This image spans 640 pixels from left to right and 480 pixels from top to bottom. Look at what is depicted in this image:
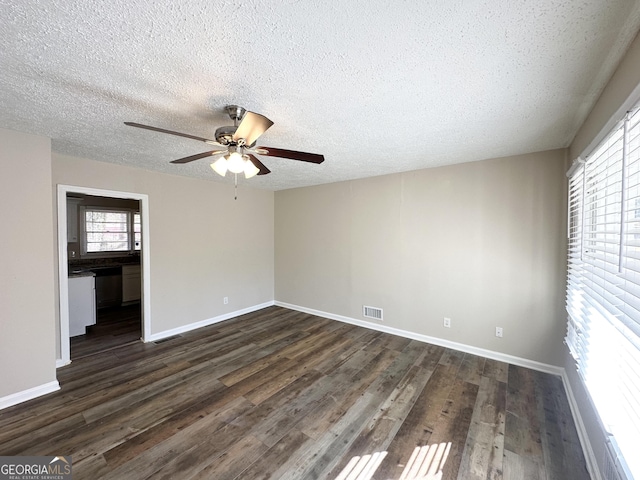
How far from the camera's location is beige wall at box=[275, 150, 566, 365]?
2.78 meters

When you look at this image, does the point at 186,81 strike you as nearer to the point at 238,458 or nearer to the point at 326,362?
the point at 238,458

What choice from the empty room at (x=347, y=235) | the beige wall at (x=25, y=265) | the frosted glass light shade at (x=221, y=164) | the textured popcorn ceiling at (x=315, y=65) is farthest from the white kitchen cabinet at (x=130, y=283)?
the frosted glass light shade at (x=221, y=164)

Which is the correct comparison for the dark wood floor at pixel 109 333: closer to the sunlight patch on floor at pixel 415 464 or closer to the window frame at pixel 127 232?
the window frame at pixel 127 232

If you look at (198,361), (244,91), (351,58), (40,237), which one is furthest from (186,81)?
(198,361)

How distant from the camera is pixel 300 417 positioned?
2100 millimetres

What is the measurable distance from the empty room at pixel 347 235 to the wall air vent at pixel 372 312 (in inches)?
1.6

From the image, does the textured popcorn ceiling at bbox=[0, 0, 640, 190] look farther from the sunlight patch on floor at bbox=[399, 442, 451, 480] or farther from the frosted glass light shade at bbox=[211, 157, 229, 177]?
the sunlight patch on floor at bbox=[399, 442, 451, 480]

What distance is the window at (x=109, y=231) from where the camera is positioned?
5.03 m

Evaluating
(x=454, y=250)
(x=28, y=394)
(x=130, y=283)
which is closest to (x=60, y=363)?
(x=28, y=394)

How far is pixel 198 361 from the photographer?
3023 millimetres

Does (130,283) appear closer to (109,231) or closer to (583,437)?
(109,231)

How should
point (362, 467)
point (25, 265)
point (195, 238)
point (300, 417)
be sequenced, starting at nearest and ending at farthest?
1. point (362, 467)
2. point (300, 417)
3. point (25, 265)
4. point (195, 238)

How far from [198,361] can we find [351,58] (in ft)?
10.9

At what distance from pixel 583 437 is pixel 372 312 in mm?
2496
